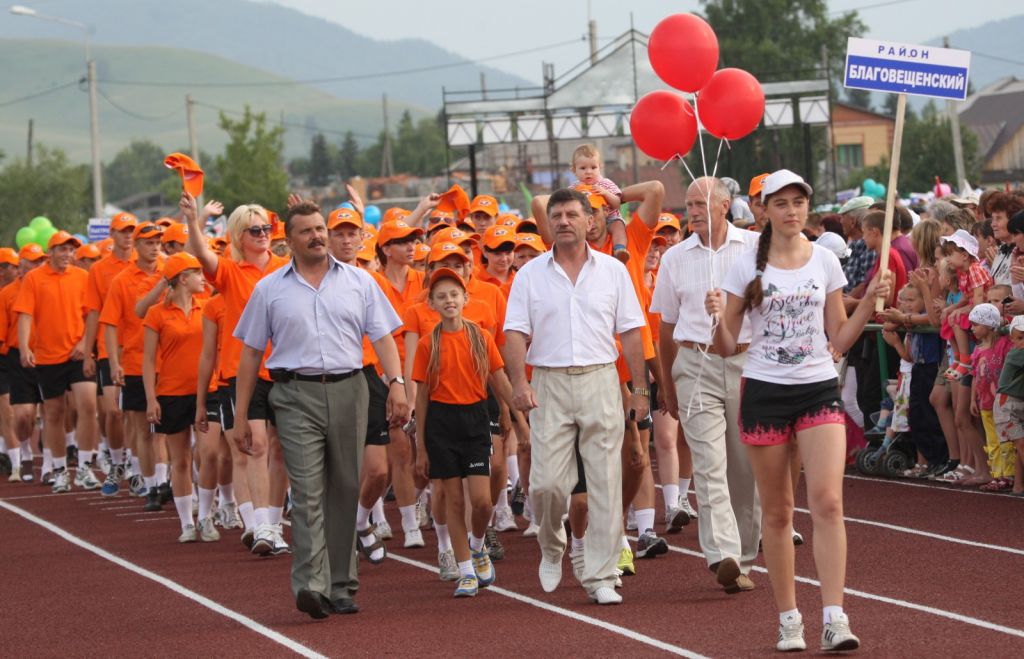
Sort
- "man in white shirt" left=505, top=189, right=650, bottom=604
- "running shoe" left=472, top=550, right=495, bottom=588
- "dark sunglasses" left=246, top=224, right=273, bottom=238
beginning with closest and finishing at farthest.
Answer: "man in white shirt" left=505, top=189, right=650, bottom=604 < "running shoe" left=472, top=550, right=495, bottom=588 < "dark sunglasses" left=246, top=224, right=273, bottom=238

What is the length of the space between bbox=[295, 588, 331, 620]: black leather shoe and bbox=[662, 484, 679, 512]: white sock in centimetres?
345

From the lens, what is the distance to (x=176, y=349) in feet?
44.4

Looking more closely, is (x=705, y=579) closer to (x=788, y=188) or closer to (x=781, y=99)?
(x=788, y=188)

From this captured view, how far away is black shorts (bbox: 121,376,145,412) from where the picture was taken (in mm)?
14938

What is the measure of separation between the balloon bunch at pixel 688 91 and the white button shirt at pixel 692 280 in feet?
3.91

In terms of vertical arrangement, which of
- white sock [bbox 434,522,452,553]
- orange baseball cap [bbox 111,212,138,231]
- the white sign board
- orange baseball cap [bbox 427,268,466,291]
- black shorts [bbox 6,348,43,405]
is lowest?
white sock [bbox 434,522,452,553]

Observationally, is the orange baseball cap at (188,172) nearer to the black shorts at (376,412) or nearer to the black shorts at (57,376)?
the black shorts at (376,412)

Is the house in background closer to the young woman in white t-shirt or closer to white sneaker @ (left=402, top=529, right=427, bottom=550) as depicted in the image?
white sneaker @ (left=402, top=529, right=427, bottom=550)

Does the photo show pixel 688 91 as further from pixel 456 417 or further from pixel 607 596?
pixel 607 596

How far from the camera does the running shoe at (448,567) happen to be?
10.8 m

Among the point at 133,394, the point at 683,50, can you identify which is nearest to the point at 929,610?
the point at 683,50

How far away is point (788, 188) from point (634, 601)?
272 cm

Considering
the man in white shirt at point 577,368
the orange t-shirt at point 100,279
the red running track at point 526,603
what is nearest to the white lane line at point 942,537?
the red running track at point 526,603

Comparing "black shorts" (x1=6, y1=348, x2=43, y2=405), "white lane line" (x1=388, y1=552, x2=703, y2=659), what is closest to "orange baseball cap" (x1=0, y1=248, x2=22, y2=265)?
"black shorts" (x1=6, y1=348, x2=43, y2=405)
